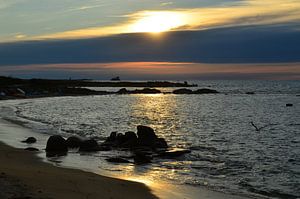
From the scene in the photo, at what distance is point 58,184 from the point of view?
13516mm

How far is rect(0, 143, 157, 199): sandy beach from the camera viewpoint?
11.5 meters

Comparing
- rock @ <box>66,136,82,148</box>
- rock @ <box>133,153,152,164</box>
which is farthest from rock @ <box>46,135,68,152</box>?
rock @ <box>133,153,152,164</box>

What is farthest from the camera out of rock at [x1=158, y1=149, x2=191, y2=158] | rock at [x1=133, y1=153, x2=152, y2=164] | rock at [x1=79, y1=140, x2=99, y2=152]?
rock at [x1=79, y1=140, x2=99, y2=152]

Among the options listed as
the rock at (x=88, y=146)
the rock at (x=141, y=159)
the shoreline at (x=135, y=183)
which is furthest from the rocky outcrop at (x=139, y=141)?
the shoreline at (x=135, y=183)

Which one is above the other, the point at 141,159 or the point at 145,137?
the point at 145,137

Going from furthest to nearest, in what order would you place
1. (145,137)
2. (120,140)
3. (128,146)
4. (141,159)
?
1. (120,140)
2. (145,137)
3. (128,146)
4. (141,159)

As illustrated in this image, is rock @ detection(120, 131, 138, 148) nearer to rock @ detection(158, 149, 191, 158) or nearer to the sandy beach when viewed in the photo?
rock @ detection(158, 149, 191, 158)

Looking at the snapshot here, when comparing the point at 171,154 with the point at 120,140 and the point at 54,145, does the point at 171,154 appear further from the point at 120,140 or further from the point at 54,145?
the point at 54,145

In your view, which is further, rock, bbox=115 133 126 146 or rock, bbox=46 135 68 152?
rock, bbox=115 133 126 146

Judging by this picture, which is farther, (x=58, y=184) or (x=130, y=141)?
(x=130, y=141)

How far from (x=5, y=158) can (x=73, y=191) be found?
7.36 metres

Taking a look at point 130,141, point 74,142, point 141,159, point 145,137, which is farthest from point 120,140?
point 141,159

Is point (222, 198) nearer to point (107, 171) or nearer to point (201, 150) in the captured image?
point (107, 171)

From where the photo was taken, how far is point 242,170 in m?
19.0
